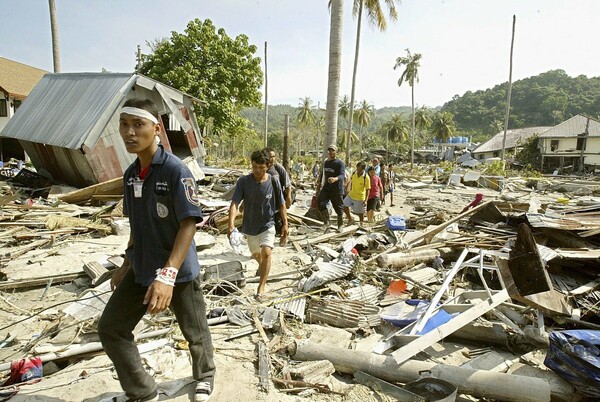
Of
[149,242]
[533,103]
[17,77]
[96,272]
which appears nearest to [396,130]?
[533,103]

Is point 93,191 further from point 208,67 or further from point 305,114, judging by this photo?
point 305,114

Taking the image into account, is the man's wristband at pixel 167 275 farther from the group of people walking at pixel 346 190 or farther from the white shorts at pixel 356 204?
the white shorts at pixel 356 204

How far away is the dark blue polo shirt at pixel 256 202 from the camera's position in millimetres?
4559

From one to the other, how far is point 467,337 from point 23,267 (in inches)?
250

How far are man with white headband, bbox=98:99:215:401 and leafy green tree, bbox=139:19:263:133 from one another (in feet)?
63.8

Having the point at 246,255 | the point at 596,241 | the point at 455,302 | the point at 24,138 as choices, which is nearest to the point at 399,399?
the point at 455,302

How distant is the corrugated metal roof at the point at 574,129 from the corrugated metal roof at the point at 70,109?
4087 centimetres

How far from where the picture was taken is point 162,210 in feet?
7.04

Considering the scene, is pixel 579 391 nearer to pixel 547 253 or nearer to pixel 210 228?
pixel 547 253

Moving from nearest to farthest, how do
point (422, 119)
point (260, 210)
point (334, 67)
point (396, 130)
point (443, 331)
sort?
point (443, 331) → point (260, 210) → point (334, 67) → point (422, 119) → point (396, 130)

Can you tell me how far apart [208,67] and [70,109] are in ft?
36.1

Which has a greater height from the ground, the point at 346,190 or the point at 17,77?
the point at 17,77

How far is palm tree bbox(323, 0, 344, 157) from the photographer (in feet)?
33.3

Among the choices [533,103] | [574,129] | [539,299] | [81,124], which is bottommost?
[539,299]
